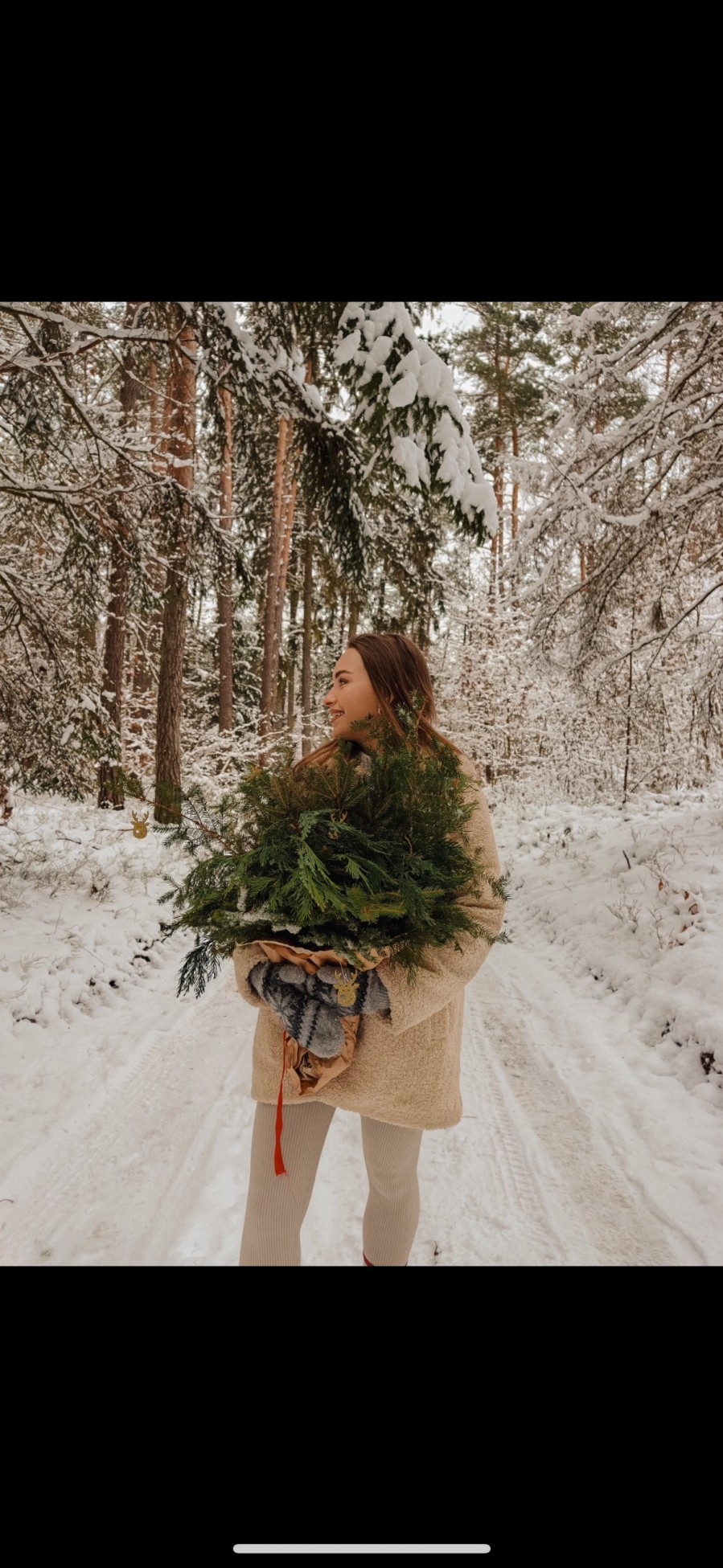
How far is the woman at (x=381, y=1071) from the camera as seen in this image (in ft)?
5.24

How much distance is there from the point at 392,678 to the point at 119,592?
6.01 m

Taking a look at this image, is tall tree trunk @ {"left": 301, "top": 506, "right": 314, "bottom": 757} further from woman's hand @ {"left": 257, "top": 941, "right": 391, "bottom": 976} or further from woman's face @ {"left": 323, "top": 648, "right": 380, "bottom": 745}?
woman's hand @ {"left": 257, "top": 941, "right": 391, "bottom": 976}

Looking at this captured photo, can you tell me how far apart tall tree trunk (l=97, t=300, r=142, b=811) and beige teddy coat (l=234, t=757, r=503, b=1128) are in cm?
80

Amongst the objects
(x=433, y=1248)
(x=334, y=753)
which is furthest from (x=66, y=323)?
(x=433, y=1248)

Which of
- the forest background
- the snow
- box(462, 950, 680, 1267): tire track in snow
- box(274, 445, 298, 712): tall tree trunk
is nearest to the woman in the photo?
the forest background

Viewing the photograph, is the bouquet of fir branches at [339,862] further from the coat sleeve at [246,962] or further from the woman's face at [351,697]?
the woman's face at [351,697]

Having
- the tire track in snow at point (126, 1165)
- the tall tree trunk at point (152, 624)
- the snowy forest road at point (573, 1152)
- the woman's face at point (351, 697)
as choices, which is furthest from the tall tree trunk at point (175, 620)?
the woman's face at point (351, 697)

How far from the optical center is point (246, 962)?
152cm

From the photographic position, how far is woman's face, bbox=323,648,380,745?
1820mm

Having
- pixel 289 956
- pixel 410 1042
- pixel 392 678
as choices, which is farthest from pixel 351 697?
pixel 410 1042

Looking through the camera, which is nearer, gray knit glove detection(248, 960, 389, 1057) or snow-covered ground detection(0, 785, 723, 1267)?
gray knit glove detection(248, 960, 389, 1057)

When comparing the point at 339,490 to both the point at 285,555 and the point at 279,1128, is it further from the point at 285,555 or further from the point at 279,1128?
the point at 285,555
